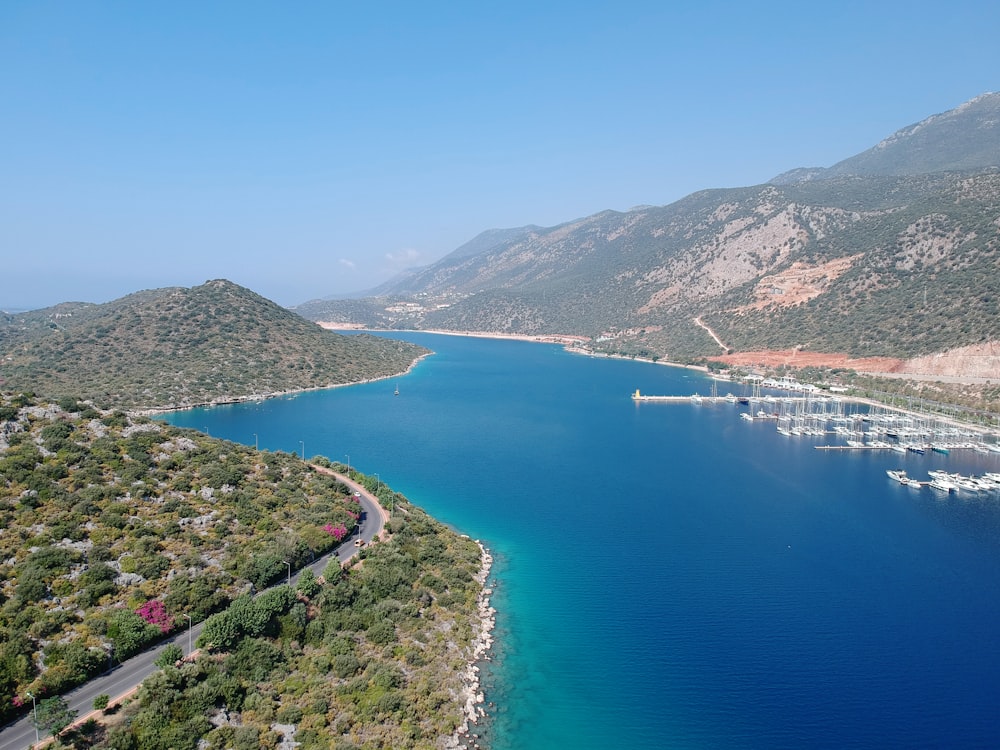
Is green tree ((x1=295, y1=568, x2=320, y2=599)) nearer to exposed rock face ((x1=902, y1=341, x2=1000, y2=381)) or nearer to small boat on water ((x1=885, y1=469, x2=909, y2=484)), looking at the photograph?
small boat on water ((x1=885, y1=469, x2=909, y2=484))

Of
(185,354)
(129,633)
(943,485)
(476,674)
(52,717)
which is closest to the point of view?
(52,717)

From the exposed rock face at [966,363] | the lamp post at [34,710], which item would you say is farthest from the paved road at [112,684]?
→ the exposed rock face at [966,363]

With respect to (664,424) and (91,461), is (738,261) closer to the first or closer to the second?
(664,424)

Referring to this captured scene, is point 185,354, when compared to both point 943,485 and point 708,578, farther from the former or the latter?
point 943,485

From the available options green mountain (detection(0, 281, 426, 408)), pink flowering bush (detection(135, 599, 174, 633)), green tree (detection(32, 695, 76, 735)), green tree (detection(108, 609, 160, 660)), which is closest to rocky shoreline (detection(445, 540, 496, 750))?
green tree (detection(32, 695, 76, 735))

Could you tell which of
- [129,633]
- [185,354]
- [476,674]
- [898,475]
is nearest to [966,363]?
[898,475]

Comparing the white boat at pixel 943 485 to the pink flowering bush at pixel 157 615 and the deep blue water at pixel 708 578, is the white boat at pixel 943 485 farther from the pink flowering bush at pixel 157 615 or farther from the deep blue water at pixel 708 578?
the pink flowering bush at pixel 157 615
